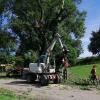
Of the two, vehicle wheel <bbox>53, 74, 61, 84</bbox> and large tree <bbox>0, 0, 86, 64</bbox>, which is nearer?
vehicle wheel <bbox>53, 74, 61, 84</bbox>

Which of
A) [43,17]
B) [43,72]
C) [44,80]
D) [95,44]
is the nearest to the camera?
[44,80]

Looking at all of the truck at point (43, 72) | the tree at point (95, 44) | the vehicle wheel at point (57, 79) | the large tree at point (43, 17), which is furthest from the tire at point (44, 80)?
the tree at point (95, 44)

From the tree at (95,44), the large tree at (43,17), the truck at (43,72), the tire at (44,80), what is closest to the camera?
the tire at (44,80)

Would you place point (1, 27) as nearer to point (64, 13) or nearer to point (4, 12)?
point (4, 12)

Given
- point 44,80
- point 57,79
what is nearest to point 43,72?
point 57,79

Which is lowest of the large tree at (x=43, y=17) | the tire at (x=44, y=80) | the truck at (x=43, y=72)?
the tire at (x=44, y=80)

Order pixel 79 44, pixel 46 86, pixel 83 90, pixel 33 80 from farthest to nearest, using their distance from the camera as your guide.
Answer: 1. pixel 79 44
2. pixel 33 80
3. pixel 46 86
4. pixel 83 90

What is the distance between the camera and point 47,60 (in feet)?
119

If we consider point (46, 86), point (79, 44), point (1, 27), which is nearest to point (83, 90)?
point (46, 86)

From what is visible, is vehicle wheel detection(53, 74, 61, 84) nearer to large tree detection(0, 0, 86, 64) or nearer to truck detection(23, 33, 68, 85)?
truck detection(23, 33, 68, 85)

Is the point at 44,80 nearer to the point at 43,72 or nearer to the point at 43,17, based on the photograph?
the point at 43,72

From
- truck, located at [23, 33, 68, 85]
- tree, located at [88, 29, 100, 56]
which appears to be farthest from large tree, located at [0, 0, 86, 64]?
tree, located at [88, 29, 100, 56]

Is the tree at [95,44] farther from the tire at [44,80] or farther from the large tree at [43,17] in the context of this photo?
the tire at [44,80]

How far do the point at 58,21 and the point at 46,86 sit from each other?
68.8 feet
